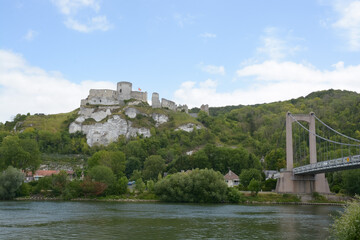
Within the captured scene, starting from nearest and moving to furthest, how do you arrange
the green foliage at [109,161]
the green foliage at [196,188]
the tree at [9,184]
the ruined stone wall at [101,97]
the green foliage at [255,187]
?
the green foliage at [196,188], the tree at [9,184], the green foliage at [255,187], the green foliage at [109,161], the ruined stone wall at [101,97]

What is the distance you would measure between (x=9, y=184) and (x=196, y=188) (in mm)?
19338

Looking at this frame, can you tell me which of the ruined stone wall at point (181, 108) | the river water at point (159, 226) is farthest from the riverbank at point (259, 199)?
the ruined stone wall at point (181, 108)

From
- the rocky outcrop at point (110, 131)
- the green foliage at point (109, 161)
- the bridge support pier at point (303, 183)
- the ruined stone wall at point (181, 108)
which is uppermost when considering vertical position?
the ruined stone wall at point (181, 108)

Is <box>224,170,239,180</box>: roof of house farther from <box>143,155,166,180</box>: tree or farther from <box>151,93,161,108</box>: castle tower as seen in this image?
<box>151,93,161,108</box>: castle tower

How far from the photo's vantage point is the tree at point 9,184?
40.2m

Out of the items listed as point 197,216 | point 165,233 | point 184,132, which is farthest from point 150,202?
point 184,132

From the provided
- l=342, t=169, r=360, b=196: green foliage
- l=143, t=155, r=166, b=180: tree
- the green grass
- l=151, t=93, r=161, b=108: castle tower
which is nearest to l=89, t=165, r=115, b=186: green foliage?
l=143, t=155, r=166, b=180: tree

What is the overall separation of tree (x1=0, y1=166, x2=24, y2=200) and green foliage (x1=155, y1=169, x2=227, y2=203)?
15388 millimetres

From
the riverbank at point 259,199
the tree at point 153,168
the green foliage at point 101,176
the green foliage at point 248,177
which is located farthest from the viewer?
the tree at point 153,168

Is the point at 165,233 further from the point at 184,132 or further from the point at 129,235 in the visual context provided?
the point at 184,132

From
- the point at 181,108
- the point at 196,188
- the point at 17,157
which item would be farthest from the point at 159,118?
the point at 196,188

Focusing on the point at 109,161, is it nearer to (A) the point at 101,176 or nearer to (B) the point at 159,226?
(A) the point at 101,176

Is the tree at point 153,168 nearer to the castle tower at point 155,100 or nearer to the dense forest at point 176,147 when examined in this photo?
the dense forest at point 176,147

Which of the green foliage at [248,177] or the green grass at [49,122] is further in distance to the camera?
the green grass at [49,122]
